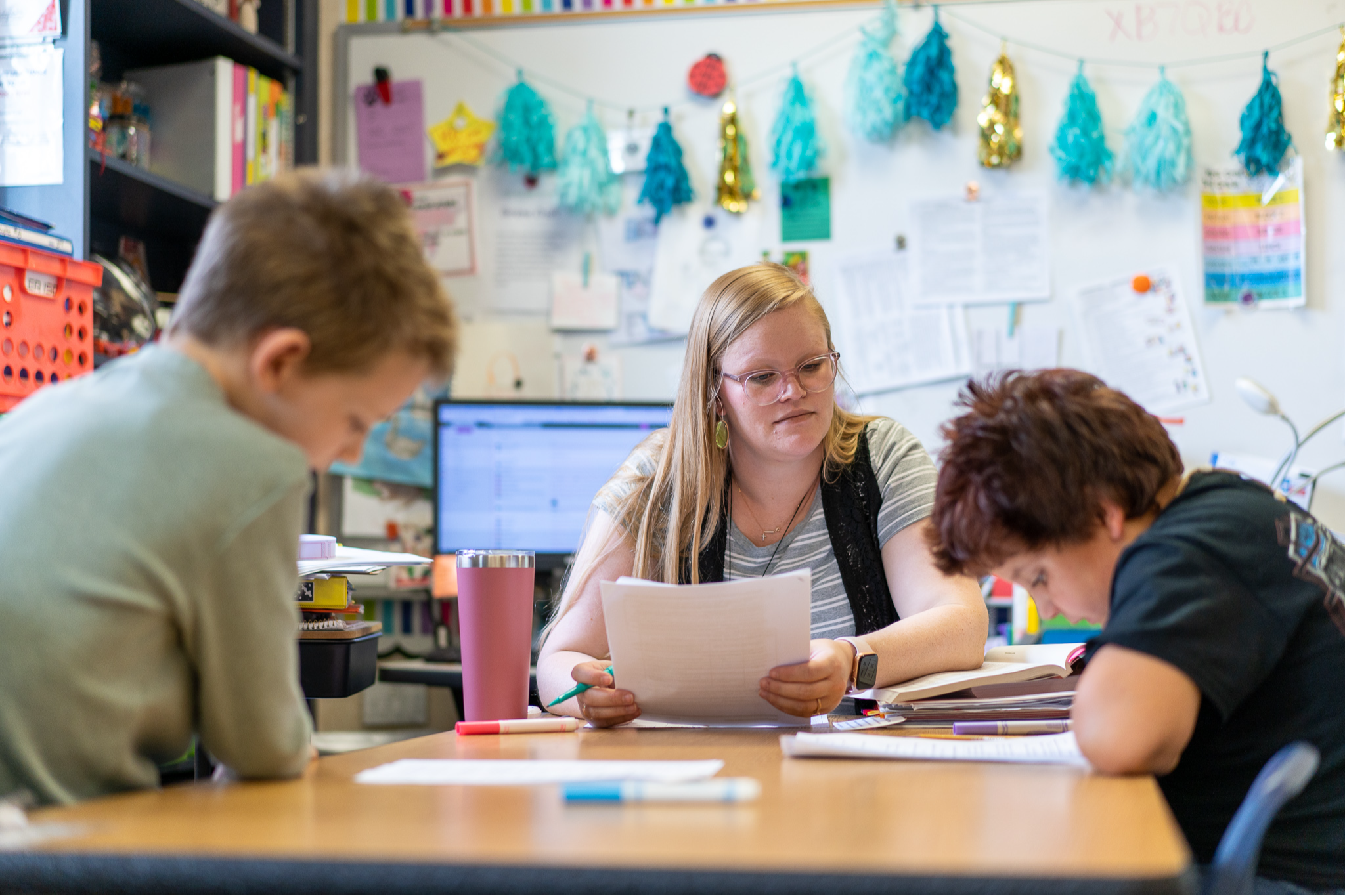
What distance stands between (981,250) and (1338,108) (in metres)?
0.78

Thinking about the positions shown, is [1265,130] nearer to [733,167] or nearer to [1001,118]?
[1001,118]

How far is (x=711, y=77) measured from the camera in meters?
2.74

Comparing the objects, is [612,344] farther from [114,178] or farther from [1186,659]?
[1186,659]

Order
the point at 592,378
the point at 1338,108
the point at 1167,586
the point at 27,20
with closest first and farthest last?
1. the point at 1167,586
2. the point at 27,20
3. the point at 1338,108
4. the point at 592,378

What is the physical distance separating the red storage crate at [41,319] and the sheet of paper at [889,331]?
1.55 metres

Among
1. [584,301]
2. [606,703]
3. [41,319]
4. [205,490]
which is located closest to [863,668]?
[606,703]

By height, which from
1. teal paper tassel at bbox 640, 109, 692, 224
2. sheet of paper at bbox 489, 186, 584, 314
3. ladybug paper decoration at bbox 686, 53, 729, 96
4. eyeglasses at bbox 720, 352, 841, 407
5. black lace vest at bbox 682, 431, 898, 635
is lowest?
black lace vest at bbox 682, 431, 898, 635

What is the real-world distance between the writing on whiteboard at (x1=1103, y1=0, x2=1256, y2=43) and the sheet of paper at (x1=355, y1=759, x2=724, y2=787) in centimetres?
229

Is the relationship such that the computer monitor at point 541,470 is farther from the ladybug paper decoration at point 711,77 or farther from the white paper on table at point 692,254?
the ladybug paper decoration at point 711,77

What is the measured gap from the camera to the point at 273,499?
2.28 feet

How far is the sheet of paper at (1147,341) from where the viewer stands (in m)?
2.54

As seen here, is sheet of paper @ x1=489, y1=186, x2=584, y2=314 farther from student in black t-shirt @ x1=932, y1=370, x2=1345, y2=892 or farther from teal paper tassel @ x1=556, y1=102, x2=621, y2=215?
student in black t-shirt @ x1=932, y1=370, x2=1345, y2=892

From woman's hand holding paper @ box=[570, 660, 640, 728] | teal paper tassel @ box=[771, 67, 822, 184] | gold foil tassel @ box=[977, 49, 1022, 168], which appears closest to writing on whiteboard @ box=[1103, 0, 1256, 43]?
gold foil tassel @ box=[977, 49, 1022, 168]

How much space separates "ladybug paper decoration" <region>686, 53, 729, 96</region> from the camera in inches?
108
